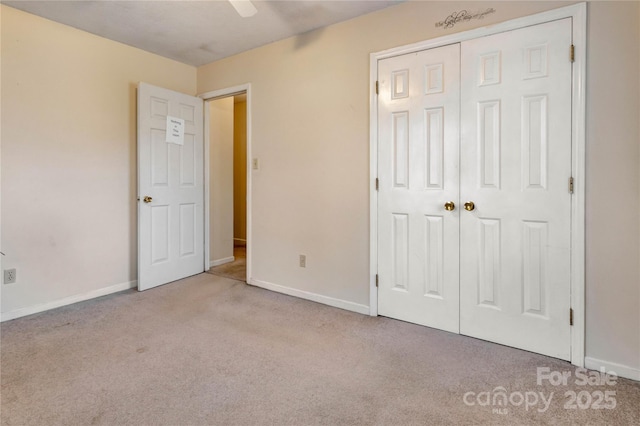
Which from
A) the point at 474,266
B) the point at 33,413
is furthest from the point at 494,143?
the point at 33,413

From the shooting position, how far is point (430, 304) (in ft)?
8.13

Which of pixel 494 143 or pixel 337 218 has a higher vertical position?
pixel 494 143

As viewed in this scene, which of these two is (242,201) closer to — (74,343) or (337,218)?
(337,218)

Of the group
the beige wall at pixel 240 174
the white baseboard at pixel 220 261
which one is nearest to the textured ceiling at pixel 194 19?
the white baseboard at pixel 220 261

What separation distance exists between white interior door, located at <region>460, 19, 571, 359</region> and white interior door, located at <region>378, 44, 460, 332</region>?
9 cm

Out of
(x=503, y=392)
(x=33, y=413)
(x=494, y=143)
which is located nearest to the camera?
(x=33, y=413)

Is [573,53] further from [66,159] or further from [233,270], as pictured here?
[66,159]

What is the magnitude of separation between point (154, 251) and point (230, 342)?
65.8 inches

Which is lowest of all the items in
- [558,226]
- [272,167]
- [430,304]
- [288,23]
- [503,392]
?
[503,392]

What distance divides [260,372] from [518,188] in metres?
1.91

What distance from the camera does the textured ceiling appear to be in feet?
8.42

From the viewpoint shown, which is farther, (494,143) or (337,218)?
(337,218)

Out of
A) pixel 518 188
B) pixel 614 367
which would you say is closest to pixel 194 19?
pixel 518 188

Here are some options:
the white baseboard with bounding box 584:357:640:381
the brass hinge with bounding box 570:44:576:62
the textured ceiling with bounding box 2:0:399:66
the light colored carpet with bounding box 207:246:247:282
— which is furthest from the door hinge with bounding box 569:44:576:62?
the light colored carpet with bounding box 207:246:247:282
